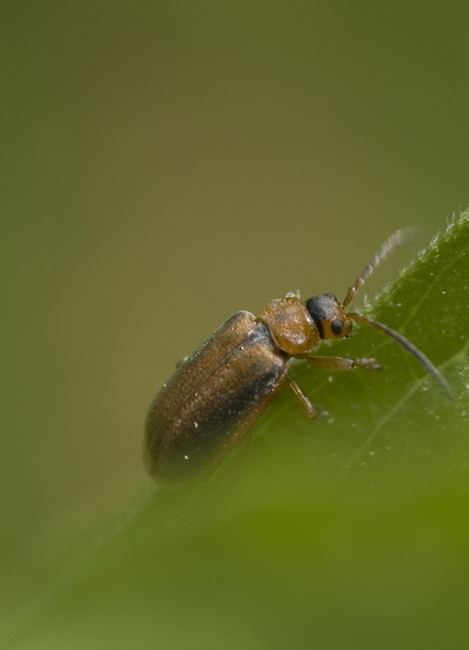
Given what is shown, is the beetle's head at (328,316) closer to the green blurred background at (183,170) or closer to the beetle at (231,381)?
the beetle at (231,381)

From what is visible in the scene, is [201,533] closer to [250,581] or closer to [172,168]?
[250,581]

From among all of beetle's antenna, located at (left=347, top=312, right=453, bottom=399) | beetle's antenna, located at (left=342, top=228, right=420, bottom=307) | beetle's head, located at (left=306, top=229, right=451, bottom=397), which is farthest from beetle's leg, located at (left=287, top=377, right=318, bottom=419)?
beetle's antenna, located at (left=342, top=228, right=420, bottom=307)

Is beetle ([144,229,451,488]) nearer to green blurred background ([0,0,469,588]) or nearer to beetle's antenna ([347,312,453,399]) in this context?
beetle's antenna ([347,312,453,399])

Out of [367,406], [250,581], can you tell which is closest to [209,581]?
[250,581]

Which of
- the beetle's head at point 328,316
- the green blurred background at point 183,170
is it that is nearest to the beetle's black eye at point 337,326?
the beetle's head at point 328,316

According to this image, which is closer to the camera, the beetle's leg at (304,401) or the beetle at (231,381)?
the beetle's leg at (304,401)

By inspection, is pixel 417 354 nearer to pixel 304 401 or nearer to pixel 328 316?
pixel 304 401
